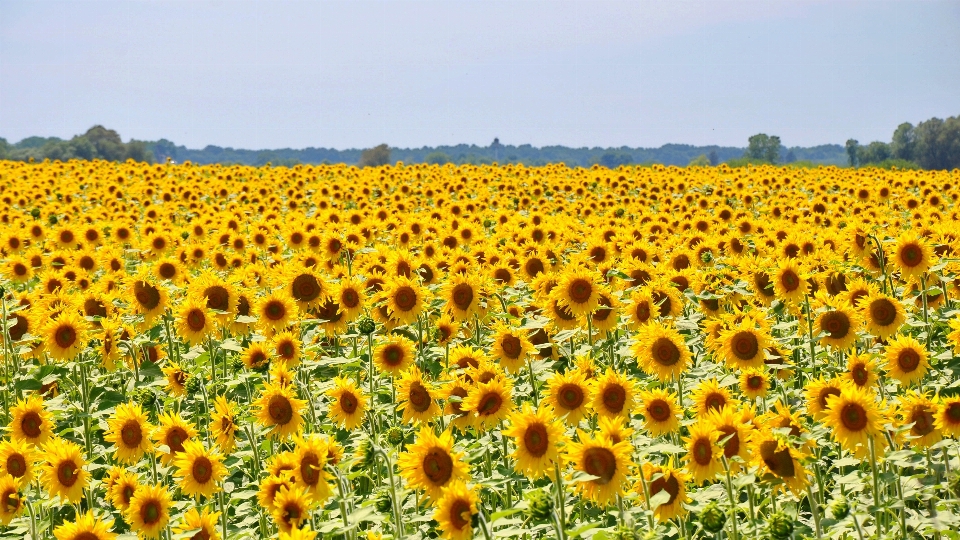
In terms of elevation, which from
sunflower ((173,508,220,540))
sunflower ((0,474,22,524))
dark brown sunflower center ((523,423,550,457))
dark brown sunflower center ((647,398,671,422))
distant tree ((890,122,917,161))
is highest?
distant tree ((890,122,917,161))

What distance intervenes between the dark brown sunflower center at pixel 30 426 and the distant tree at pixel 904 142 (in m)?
149

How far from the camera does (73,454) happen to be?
19.0 ft

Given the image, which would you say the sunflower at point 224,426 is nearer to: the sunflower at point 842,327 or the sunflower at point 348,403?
the sunflower at point 348,403

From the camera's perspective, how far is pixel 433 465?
4.54 meters

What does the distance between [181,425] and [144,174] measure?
25.6 meters

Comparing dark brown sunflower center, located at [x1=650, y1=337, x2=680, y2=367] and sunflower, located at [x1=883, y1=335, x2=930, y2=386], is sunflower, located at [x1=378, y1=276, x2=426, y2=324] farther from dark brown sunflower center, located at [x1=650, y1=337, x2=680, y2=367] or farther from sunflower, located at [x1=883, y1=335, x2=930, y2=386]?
sunflower, located at [x1=883, y1=335, x2=930, y2=386]

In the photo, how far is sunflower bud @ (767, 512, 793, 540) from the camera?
14.0 feet

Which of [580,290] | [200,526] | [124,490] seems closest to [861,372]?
[580,290]

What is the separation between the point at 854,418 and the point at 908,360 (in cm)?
156

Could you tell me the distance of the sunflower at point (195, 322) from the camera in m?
7.91

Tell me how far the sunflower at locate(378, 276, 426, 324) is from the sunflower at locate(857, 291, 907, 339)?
3556mm

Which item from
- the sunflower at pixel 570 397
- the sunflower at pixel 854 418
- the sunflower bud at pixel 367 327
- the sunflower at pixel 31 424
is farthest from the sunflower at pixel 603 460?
the sunflower at pixel 31 424

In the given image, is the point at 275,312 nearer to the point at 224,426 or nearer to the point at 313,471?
the point at 224,426

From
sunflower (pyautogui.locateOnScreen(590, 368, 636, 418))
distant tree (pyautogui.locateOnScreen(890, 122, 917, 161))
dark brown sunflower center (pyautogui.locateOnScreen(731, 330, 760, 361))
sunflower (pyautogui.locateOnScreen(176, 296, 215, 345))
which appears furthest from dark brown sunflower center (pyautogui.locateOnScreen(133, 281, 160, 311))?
distant tree (pyautogui.locateOnScreen(890, 122, 917, 161))
